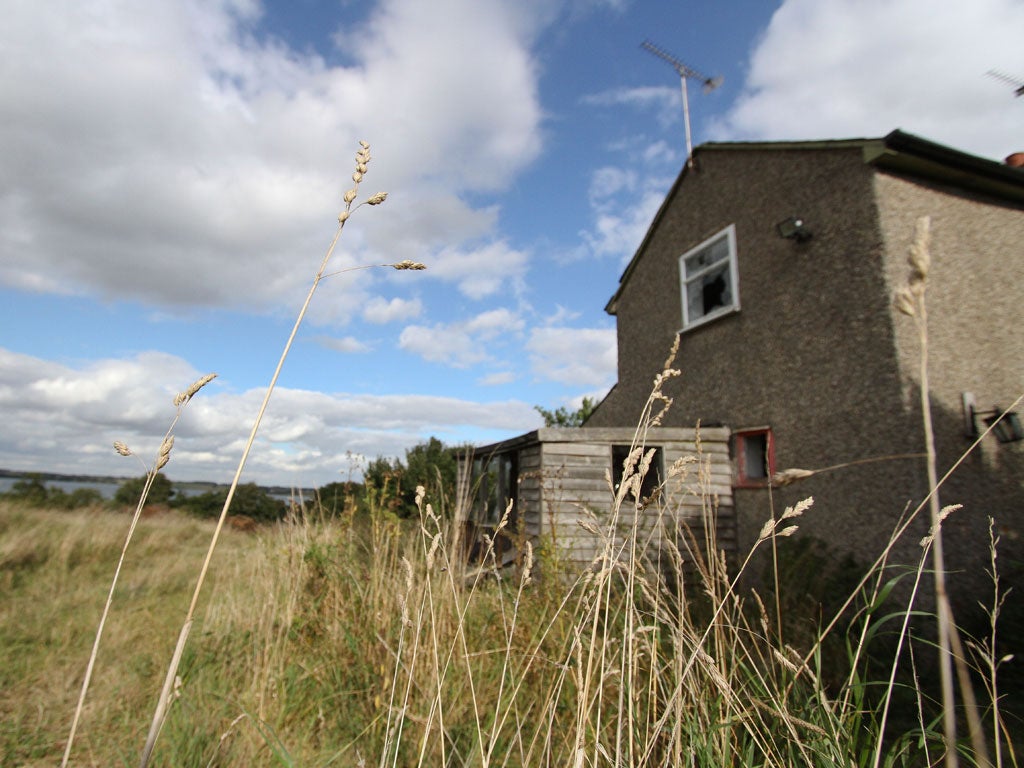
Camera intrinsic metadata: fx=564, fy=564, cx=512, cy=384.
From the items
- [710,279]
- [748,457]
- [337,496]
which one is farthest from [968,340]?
[337,496]

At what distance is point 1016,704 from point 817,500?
3057 millimetres

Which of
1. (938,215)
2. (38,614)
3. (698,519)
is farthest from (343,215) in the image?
(938,215)

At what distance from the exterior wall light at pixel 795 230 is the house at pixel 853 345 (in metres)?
0.02

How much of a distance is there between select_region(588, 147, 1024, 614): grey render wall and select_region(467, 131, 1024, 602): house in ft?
0.07

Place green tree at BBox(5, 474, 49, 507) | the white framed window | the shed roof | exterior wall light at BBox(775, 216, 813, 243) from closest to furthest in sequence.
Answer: the shed roof < exterior wall light at BBox(775, 216, 813, 243) < the white framed window < green tree at BBox(5, 474, 49, 507)

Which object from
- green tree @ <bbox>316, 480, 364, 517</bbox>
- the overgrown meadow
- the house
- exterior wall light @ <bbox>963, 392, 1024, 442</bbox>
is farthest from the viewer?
exterior wall light @ <bbox>963, 392, 1024, 442</bbox>

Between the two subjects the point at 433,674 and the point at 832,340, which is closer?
the point at 433,674

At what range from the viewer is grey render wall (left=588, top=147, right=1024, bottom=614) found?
5.86 metres

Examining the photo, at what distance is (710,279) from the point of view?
901 cm

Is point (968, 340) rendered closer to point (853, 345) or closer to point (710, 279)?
point (853, 345)

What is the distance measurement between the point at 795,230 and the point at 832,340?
4.90ft

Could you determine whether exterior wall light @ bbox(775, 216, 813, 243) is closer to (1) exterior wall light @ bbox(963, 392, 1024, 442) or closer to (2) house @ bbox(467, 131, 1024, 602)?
(2) house @ bbox(467, 131, 1024, 602)

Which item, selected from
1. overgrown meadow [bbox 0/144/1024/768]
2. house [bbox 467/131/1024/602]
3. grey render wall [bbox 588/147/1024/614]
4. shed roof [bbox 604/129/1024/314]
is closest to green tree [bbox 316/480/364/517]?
overgrown meadow [bbox 0/144/1024/768]

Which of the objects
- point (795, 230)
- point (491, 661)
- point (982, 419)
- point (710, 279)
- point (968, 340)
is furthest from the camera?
point (710, 279)
